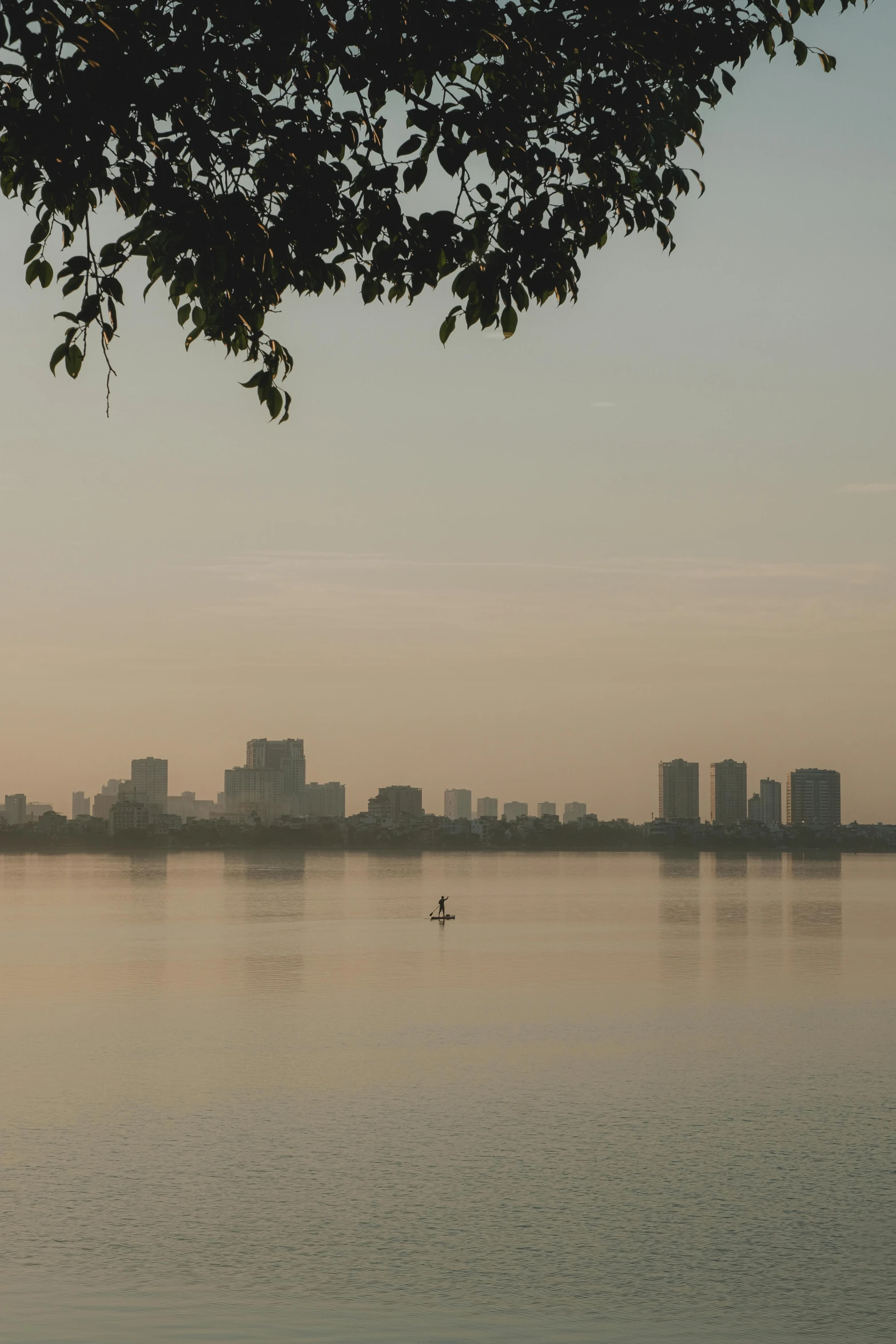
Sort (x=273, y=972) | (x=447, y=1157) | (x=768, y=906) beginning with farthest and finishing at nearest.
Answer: (x=768, y=906) < (x=273, y=972) < (x=447, y=1157)

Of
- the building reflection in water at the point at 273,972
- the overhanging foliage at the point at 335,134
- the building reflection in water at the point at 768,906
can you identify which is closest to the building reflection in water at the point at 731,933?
the building reflection in water at the point at 768,906

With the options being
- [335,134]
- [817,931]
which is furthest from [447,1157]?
[817,931]

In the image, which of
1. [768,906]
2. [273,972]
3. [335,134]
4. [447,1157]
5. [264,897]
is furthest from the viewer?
[264,897]

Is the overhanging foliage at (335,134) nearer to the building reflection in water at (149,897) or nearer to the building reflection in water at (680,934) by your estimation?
the building reflection in water at (680,934)

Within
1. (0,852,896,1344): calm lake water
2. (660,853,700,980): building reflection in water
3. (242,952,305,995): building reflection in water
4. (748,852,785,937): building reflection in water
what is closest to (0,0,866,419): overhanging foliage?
(0,852,896,1344): calm lake water

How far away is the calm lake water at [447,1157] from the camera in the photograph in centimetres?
1694

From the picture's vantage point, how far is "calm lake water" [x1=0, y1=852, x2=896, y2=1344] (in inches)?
667

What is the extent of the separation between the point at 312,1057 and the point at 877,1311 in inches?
815

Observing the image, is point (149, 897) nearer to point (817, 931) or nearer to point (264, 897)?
point (264, 897)

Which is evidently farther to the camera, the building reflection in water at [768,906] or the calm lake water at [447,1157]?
the building reflection in water at [768,906]

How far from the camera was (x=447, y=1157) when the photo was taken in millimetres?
24406

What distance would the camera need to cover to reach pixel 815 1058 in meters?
35.4

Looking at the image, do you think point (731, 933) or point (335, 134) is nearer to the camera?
point (335, 134)

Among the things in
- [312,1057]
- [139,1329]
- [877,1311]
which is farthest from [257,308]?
[312,1057]
